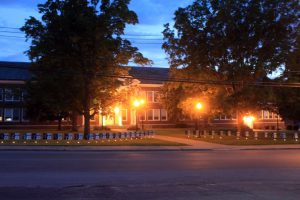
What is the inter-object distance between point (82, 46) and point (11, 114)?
34.0 metres

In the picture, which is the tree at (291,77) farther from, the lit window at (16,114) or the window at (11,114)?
the window at (11,114)

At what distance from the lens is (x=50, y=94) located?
36562mm

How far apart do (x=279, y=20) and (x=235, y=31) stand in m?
4.42

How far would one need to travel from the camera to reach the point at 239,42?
41125 mm

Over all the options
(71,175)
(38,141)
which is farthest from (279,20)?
(71,175)

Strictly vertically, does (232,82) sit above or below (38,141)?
above

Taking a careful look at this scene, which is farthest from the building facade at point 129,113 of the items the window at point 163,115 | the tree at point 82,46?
the tree at point 82,46

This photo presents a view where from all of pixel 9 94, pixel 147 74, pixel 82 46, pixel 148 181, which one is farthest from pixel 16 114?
pixel 148 181

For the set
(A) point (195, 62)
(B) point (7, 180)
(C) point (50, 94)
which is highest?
(A) point (195, 62)

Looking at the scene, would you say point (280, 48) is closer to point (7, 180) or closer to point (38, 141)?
point (38, 141)

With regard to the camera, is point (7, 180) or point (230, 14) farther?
point (230, 14)

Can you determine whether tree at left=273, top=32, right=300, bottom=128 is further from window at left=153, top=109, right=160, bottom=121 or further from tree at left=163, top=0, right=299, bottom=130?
window at left=153, top=109, right=160, bottom=121

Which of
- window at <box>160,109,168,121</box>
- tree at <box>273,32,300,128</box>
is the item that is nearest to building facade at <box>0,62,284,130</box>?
window at <box>160,109,168,121</box>

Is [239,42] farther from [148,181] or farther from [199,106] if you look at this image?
[148,181]
